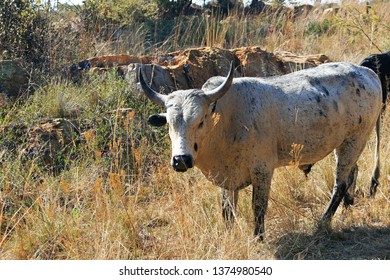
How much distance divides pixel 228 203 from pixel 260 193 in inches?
18.3

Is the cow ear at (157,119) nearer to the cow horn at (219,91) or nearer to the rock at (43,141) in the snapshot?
the cow horn at (219,91)

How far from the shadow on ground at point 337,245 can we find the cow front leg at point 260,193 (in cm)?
25

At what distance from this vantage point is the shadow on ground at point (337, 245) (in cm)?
503

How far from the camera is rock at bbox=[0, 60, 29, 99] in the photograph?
318 inches

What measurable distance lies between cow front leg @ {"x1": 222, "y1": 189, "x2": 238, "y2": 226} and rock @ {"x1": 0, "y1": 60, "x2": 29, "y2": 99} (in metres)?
3.91

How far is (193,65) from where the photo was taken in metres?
8.23

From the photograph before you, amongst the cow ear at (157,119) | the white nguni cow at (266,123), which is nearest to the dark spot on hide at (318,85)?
the white nguni cow at (266,123)

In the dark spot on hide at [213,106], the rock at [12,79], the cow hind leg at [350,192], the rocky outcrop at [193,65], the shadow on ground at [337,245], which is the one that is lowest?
the shadow on ground at [337,245]

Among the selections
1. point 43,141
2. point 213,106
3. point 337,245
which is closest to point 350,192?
point 337,245

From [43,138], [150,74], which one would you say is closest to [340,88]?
[150,74]

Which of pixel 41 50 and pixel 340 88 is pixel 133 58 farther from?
pixel 340 88

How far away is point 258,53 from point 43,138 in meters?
3.68

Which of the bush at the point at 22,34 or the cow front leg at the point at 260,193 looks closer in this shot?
the cow front leg at the point at 260,193

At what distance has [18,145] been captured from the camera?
21.6ft
